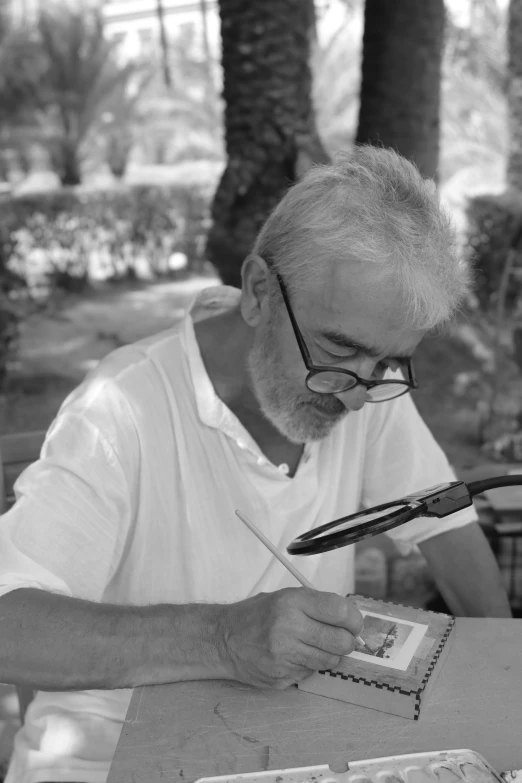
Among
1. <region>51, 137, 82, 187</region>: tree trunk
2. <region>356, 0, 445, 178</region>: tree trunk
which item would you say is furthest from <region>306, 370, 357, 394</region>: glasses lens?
<region>51, 137, 82, 187</region>: tree trunk

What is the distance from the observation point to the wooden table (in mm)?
1217

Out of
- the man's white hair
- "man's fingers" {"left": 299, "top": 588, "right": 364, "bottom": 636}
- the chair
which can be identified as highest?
the man's white hair

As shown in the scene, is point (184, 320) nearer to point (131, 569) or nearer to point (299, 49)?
point (131, 569)

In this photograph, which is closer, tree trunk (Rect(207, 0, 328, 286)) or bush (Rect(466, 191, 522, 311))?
tree trunk (Rect(207, 0, 328, 286))

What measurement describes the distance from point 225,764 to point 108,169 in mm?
13013

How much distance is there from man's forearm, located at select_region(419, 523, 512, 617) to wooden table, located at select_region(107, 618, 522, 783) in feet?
1.63

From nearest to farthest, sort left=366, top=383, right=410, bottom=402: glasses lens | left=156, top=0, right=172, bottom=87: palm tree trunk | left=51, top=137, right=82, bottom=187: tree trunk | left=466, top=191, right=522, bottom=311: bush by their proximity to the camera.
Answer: left=366, top=383, right=410, bottom=402: glasses lens < left=466, top=191, right=522, bottom=311: bush < left=51, top=137, right=82, bottom=187: tree trunk < left=156, top=0, right=172, bottom=87: palm tree trunk

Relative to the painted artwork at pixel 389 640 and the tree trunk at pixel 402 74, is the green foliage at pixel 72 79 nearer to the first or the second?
the tree trunk at pixel 402 74

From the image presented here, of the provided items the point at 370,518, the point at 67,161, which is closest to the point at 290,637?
the point at 370,518

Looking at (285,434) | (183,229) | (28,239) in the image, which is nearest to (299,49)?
(285,434)

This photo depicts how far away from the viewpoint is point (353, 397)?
168 centimetres

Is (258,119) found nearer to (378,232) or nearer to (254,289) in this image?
(254,289)

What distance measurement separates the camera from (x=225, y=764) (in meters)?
1.21

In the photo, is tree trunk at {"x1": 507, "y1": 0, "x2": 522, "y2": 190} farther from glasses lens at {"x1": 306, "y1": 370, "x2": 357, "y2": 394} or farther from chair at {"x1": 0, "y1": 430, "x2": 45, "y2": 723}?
glasses lens at {"x1": 306, "y1": 370, "x2": 357, "y2": 394}
